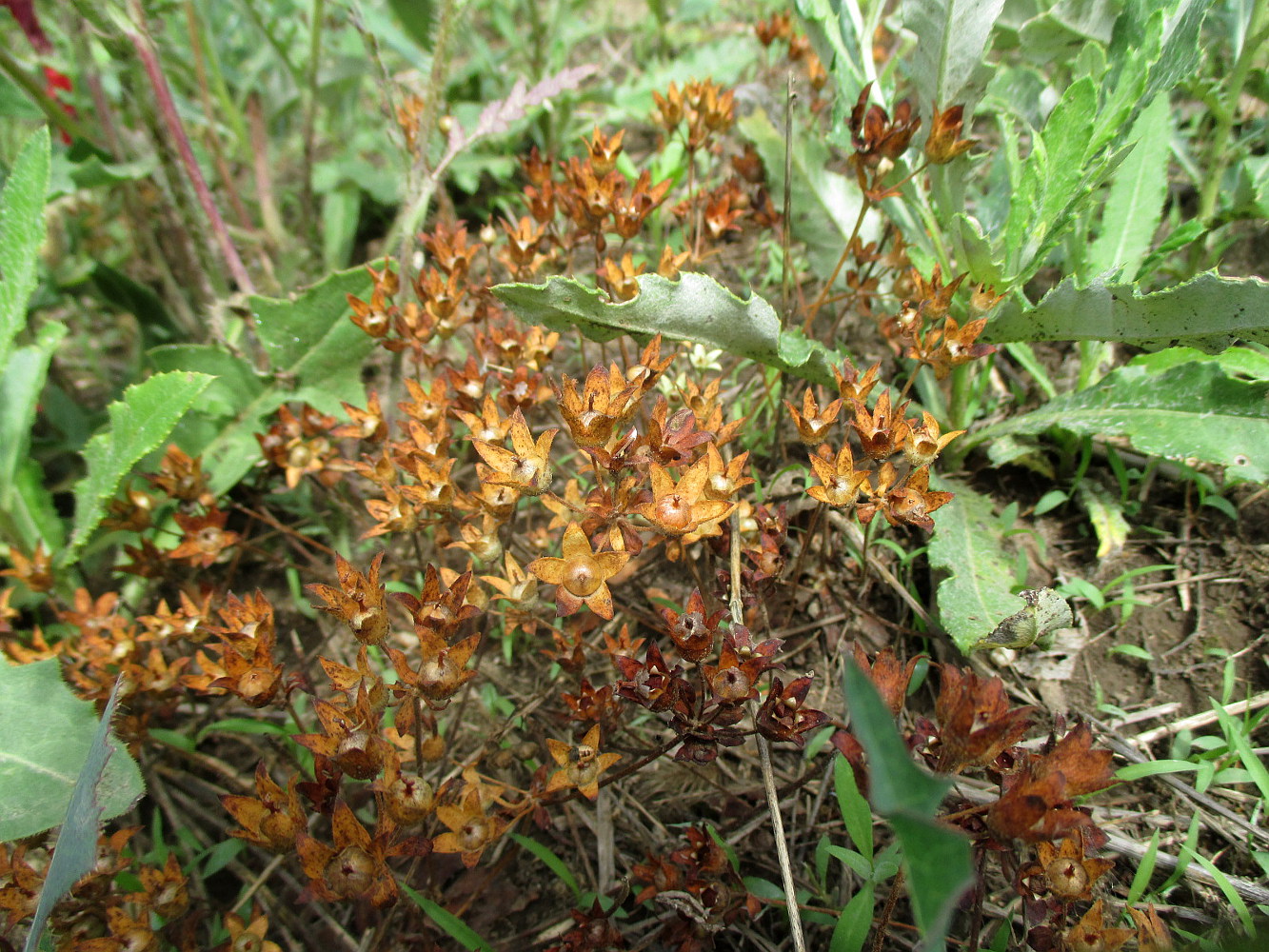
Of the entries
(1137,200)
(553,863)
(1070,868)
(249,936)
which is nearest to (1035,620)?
(1070,868)

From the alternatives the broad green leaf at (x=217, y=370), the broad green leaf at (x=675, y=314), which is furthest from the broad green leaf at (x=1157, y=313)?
the broad green leaf at (x=217, y=370)

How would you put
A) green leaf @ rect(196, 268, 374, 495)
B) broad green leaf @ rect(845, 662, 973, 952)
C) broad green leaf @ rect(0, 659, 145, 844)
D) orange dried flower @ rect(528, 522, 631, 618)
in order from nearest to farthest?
1. broad green leaf @ rect(845, 662, 973, 952)
2. orange dried flower @ rect(528, 522, 631, 618)
3. broad green leaf @ rect(0, 659, 145, 844)
4. green leaf @ rect(196, 268, 374, 495)

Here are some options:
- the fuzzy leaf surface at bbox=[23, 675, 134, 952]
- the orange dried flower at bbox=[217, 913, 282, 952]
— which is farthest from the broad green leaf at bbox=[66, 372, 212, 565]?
the orange dried flower at bbox=[217, 913, 282, 952]

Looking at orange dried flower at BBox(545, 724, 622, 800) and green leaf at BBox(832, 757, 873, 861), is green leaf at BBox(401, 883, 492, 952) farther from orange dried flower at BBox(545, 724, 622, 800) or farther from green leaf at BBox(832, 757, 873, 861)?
green leaf at BBox(832, 757, 873, 861)

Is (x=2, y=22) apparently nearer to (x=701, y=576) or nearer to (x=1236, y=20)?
(x=701, y=576)

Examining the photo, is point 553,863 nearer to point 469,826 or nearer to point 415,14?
point 469,826

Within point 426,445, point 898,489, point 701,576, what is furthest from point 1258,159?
point 426,445
